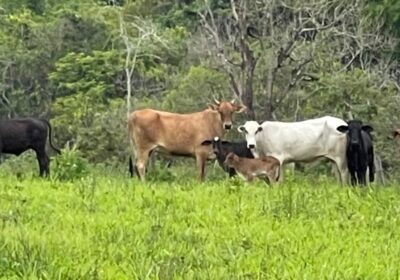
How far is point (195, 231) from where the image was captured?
373 inches

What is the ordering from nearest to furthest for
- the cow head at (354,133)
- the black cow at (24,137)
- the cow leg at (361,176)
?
the cow head at (354,133) → the cow leg at (361,176) → the black cow at (24,137)

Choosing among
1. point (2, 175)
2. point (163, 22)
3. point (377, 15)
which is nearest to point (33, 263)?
point (2, 175)

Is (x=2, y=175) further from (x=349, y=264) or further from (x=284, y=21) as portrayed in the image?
(x=284, y=21)

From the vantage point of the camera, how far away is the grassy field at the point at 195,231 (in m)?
7.63

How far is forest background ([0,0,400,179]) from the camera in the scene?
30.3 meters

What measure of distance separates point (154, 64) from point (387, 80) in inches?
622

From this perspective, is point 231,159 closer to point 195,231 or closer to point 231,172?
point 231,172

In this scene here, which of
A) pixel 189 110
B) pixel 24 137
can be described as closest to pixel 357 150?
pixel 24 137

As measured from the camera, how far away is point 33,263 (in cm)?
751

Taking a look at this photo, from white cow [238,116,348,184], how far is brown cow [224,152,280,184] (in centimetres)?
118

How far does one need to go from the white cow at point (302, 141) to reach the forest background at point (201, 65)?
2072 millimetres

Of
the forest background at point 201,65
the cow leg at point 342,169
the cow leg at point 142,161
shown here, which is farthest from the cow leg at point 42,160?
the forest background at point 201,65

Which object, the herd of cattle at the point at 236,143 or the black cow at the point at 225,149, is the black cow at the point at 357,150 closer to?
the herd of cattle at the point at 236,143

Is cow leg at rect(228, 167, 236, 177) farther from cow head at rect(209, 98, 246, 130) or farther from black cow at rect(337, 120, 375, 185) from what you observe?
black cow at rect(337, 120, 375, 185)
